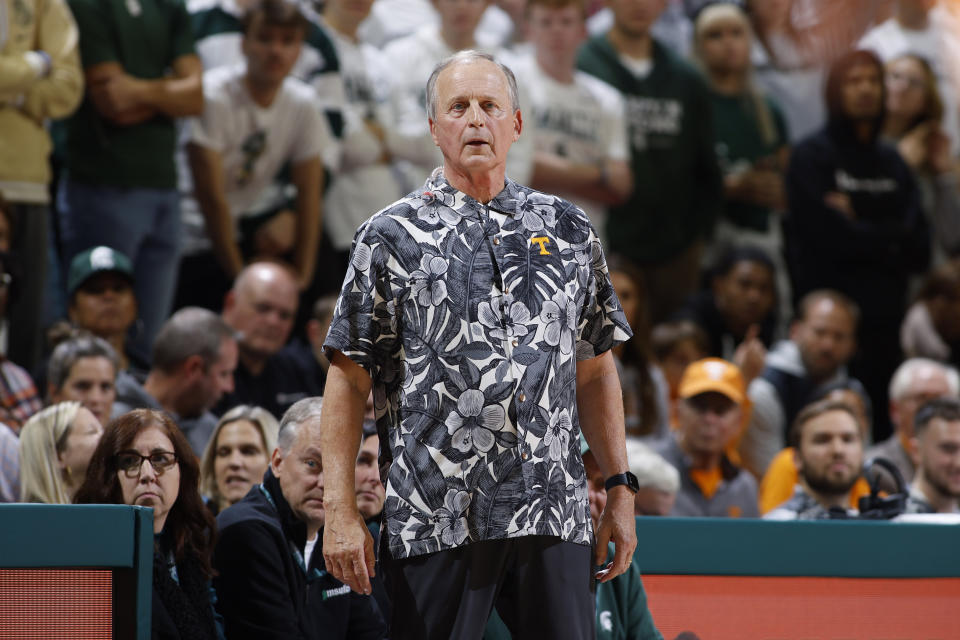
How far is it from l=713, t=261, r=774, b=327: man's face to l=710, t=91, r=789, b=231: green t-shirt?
72 centimetres

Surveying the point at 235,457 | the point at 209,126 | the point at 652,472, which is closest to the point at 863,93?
the point at 209,126

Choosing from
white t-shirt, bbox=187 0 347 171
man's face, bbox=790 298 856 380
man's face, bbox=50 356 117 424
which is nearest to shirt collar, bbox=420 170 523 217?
man's face, bbox=50 356 117 424

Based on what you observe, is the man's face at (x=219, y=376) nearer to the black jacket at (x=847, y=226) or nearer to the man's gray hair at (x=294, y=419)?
the man's gray hair at (x=294, y=419)

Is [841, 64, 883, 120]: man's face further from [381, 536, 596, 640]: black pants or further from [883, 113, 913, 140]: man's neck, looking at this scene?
[381, 536, 596, 640]: black pants

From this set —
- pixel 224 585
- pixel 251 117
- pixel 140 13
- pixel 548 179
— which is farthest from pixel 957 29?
pixel 224 585

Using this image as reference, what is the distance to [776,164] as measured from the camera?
798 centimetres

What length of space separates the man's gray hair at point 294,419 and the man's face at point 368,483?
30cm

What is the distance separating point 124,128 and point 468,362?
3.95 metres

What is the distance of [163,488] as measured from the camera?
3.19 metres

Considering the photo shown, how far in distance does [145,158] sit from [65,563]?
342 centimetres

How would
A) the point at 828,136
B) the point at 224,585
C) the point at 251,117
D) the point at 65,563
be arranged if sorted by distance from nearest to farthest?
the point at 65,563 < the point at 224,585 < the point at 251,117 < the point at 828,136

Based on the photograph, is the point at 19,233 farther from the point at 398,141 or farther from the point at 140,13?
the point at 398,141

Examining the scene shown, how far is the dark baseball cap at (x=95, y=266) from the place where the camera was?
17.5 ft

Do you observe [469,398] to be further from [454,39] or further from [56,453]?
[454,39]
